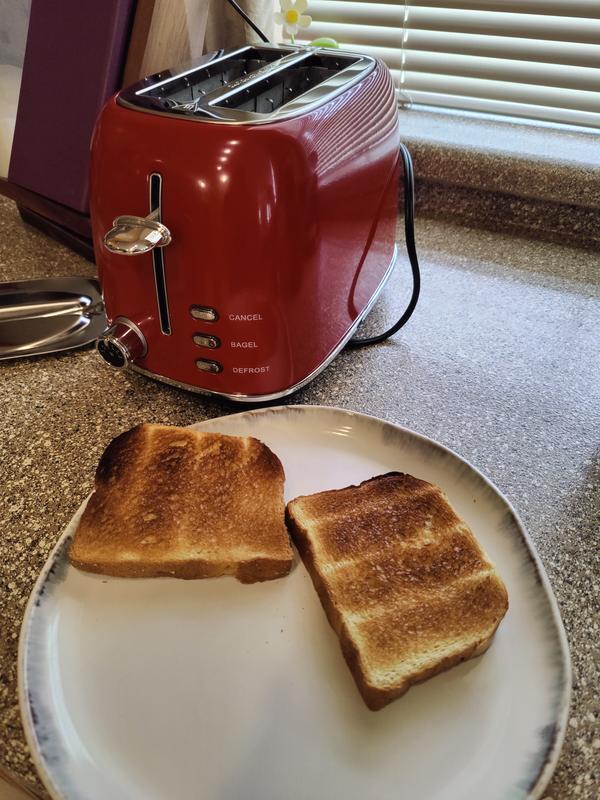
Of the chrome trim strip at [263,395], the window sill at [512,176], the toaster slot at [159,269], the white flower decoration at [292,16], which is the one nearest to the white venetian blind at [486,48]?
the window sill at [512,176]

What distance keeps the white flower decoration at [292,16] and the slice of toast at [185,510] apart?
0.78m

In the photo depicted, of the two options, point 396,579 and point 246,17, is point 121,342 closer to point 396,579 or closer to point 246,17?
point 396,579

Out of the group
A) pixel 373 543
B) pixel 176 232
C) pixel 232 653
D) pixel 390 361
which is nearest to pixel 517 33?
pixel 390 361

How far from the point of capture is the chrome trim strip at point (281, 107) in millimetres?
537

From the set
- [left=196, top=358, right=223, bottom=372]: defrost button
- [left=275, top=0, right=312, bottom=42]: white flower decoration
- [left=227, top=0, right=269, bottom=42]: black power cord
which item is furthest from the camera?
[left=275, top=0, right=312, bottom=42]: white flower decoration

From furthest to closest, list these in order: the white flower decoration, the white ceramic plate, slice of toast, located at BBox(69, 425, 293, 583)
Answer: the white flower decoration
slice of toast, located at BBox(69, 425, 293, 583)
the white ceramic plate

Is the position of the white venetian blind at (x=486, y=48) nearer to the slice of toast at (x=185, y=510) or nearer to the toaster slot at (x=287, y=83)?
the toaster slot at (x=287, y=83)

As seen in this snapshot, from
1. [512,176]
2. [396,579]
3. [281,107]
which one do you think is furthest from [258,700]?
[512,176]

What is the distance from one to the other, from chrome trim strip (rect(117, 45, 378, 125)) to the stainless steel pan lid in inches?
12.2

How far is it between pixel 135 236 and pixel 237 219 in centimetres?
9

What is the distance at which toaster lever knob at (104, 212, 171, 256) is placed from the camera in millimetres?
505

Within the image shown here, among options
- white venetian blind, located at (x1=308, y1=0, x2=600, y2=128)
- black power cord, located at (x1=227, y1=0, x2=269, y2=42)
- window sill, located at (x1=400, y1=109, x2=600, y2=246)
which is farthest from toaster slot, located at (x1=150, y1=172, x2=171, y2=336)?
white venetian blind, located at (x1=308, y1=0, x2=600, y2=128)

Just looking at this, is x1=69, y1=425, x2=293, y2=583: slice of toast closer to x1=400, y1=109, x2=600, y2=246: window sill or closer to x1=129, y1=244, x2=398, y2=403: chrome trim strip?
x1=129, y1=244, x2=398, y2=403: chrome trim strip

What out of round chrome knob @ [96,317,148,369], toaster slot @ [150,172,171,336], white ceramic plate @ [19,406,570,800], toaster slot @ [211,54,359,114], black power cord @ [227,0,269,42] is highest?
black power cord @ [227,0,269,42]
